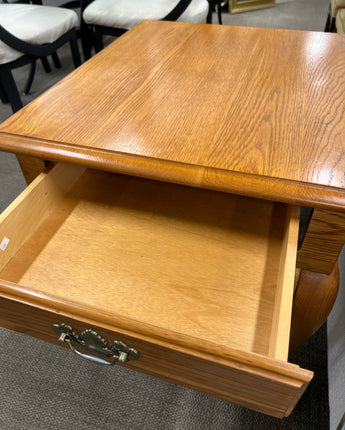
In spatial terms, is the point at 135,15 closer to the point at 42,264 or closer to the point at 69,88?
the point at 69,88

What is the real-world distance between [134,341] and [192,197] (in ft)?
1.01

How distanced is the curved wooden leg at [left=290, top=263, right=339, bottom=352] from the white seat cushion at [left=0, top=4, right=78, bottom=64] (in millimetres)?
1148

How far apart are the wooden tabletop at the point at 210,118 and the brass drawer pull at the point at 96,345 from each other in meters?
0.20

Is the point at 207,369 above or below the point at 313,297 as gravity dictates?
above

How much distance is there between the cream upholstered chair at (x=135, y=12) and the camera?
1213mm

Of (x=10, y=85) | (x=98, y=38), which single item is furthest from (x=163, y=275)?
(x=98, y=38)

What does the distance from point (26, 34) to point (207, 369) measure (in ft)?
4.07

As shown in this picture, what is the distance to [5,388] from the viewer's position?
0.66 meters

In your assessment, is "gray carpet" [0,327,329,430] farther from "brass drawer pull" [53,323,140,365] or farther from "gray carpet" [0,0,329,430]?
"brass drawer pull" [53,323,140,365]

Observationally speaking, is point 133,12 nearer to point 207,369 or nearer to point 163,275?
point 163,275

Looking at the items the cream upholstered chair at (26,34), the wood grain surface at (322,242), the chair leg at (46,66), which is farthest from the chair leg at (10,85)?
the wood grain surface at (322,242)

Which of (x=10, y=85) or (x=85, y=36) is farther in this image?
(x=85, y=36)

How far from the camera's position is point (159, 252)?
52cm

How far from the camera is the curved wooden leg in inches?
20.1
